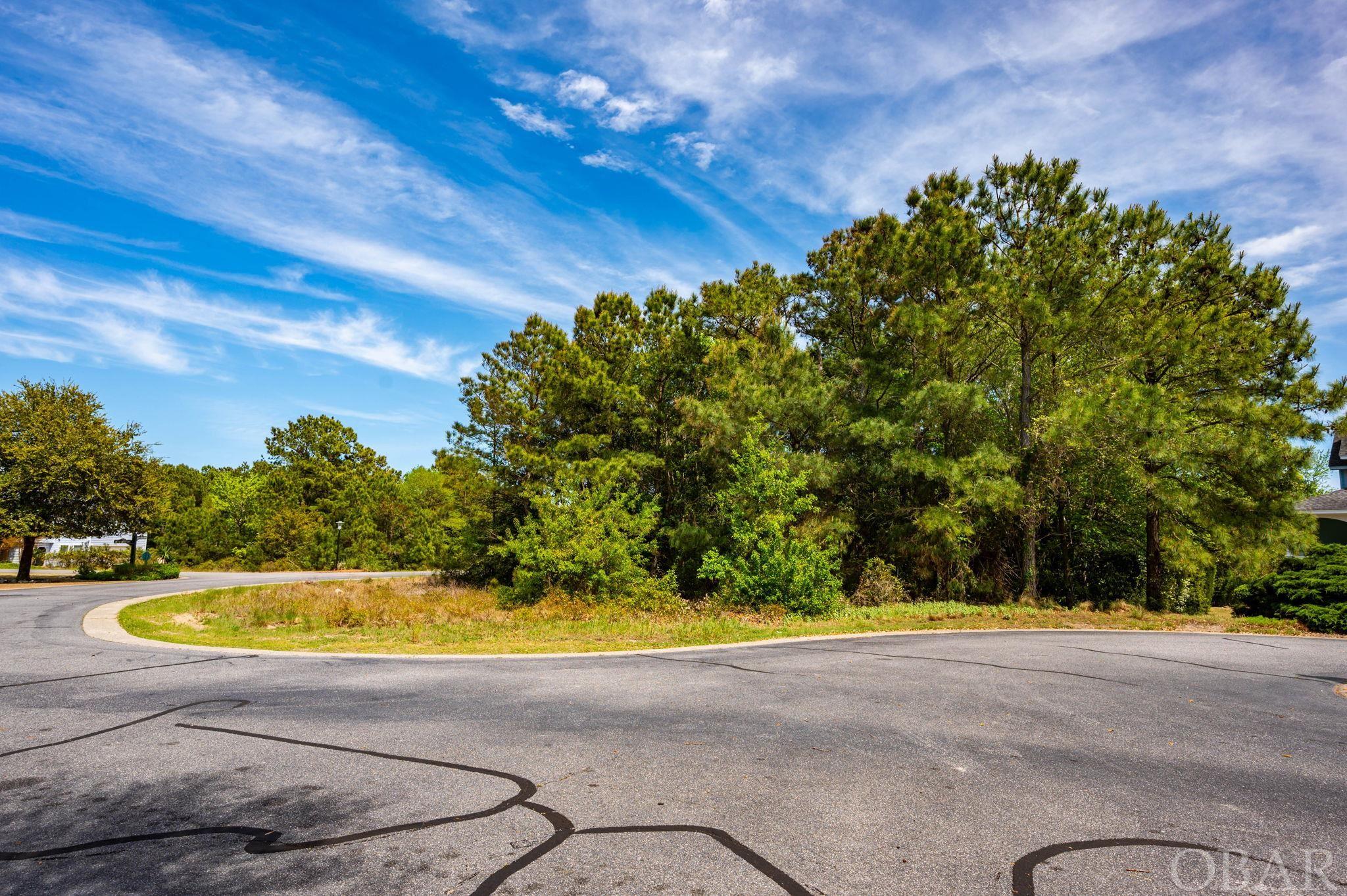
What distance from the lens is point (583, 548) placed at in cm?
1850

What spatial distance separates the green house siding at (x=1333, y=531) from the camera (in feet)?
84.9

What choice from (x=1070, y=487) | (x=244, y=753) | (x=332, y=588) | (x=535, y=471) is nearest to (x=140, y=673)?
(x=244, y=753)

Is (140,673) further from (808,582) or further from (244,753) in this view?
(808,582)

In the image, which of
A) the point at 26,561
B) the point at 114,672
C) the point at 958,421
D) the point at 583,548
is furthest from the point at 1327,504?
the point at 26,561

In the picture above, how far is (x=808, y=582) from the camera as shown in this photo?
16859mm

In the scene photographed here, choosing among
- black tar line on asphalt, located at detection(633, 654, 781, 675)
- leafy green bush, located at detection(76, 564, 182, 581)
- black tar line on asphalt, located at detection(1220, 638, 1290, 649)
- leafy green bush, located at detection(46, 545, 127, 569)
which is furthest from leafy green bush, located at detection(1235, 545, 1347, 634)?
leafy green bush, located at detection(46, 545, 127, 569)

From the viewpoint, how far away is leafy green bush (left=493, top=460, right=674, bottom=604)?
18.7 m

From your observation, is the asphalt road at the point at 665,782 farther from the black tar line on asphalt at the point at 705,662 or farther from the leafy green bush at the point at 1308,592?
the leafy green bush at the point at 1308,592

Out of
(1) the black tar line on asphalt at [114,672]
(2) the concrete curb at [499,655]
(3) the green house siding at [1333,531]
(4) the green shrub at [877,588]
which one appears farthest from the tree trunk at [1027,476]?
(1) the black tar line on asphalt at [114,672]

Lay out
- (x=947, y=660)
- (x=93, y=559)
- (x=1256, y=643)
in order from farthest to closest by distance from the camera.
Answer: (x=93, y=559), (x=1256, y=643), (x=947, y=660)

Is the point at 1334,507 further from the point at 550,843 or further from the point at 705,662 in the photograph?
the point at 550,843

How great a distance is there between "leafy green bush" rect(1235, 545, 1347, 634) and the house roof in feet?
31.9

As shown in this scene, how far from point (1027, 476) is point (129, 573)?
118 ft

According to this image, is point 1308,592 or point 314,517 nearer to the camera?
point 1308,592
